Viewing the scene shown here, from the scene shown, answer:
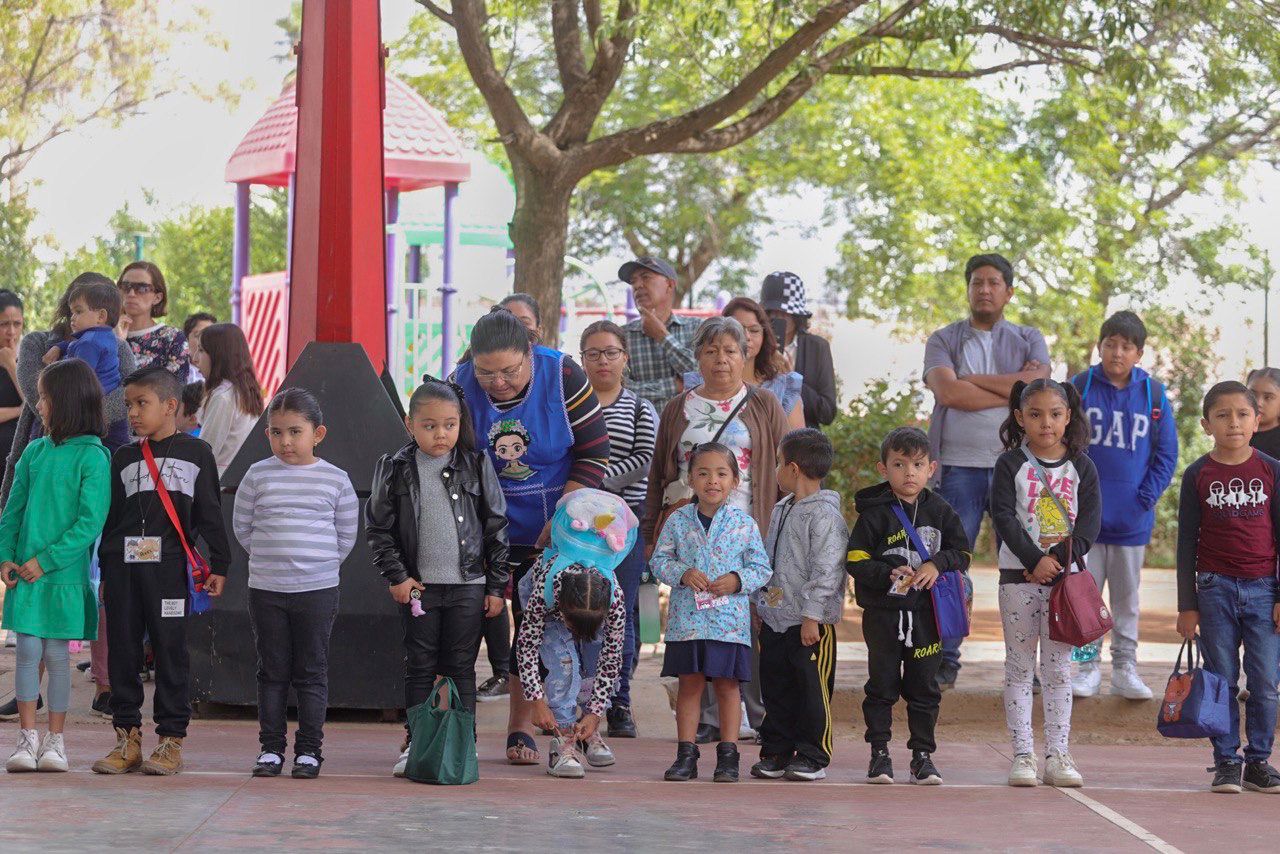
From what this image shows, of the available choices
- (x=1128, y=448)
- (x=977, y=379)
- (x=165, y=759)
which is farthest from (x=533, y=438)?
(x=1128, y=448)

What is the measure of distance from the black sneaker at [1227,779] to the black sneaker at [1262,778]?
9cm

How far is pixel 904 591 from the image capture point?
20.2 feet

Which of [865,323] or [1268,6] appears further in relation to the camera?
[865,323]

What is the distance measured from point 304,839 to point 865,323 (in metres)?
32.9

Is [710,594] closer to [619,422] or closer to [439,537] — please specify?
[439,537]

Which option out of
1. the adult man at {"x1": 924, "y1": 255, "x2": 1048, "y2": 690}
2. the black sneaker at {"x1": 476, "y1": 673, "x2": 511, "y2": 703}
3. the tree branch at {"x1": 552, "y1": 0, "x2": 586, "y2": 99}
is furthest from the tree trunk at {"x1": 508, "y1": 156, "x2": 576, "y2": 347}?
the adult man at {"x1": 924, "y1": 255, "x2": 1048, "y2": 690}

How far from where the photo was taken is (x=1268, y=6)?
12039mm

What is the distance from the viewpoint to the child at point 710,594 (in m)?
6.14

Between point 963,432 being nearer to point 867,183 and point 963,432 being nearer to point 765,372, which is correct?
point 765,372

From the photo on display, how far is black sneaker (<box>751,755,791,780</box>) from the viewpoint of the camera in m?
6.29

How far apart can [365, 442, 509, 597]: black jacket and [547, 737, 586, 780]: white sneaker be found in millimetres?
615

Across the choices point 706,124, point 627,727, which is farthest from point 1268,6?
point 627,727

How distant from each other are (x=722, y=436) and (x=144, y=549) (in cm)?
228

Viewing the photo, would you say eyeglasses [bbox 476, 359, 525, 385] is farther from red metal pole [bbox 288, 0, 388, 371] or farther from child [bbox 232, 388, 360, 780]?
red metal pole [bbox 288, 0, 388, 371]
